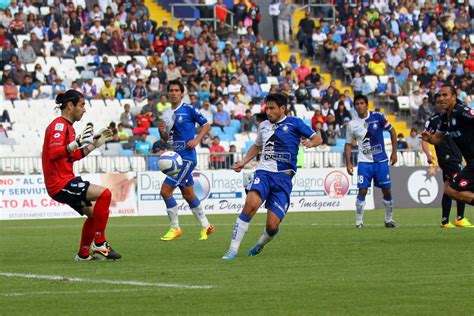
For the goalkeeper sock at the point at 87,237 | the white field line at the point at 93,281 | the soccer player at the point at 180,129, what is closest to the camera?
the white field line at the point at 93,281

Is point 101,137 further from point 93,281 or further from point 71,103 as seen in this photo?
point 93,281

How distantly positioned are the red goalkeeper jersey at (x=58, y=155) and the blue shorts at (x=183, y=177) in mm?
4276

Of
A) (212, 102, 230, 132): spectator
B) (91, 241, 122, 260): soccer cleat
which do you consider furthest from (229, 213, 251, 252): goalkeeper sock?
(212, 102, 230, 132): spectator

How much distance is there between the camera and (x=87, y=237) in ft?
47.7

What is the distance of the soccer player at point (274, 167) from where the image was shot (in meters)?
14.4

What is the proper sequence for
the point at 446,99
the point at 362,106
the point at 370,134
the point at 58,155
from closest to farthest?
1. the point at 58,155
2. the point at 446,99
3. the point at 362,106
4. the point at 370,134

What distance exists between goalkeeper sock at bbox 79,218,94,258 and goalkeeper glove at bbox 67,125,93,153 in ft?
3.86

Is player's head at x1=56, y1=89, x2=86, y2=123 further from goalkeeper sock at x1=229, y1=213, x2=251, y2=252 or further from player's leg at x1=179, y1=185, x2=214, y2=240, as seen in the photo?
player's leg at x1=179, y1=185, x2=214, y2=240

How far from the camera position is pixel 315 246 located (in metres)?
16.3

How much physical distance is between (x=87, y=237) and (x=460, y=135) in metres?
5.44

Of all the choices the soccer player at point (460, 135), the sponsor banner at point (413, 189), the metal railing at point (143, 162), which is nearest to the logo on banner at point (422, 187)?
the sponsor banner at point (413, 189)

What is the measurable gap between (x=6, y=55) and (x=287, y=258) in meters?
22.8

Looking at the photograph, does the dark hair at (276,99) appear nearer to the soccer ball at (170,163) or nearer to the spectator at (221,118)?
the soccer ball at (170,163)

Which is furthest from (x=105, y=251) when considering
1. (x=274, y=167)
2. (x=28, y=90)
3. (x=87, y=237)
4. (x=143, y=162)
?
(x=28, y=90)
